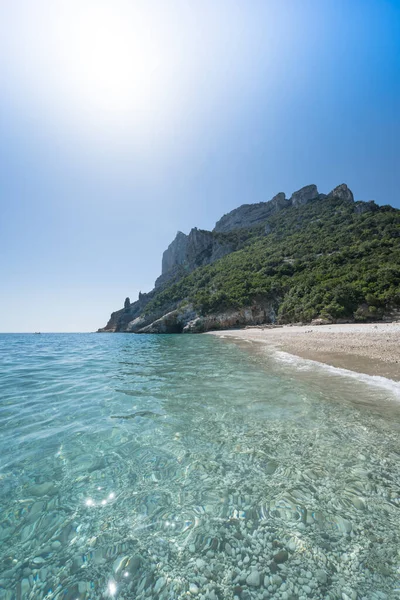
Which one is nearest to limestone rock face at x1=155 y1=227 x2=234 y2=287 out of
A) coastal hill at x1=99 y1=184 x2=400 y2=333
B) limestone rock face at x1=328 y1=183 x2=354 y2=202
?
coastal hill at x1=99 y1=184 x2=400 y2=333

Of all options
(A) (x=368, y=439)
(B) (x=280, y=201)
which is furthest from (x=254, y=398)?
(B) (x=280, y=201)

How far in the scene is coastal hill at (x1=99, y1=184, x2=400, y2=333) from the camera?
33.6 metres

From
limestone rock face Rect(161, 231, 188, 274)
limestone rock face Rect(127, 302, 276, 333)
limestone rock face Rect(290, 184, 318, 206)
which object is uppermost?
limestone rock face Rect(290, 184, 318, 206)

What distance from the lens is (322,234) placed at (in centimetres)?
6625

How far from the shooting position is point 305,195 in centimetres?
10756

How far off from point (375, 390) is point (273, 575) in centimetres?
731

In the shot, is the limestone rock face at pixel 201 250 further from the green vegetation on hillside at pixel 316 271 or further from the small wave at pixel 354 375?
the small wave at pixel 354 375

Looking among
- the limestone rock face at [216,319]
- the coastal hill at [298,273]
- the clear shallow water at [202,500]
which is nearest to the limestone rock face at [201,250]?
the coastal hill at [298,273]

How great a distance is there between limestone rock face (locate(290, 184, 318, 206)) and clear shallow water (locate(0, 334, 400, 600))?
12054 centimetres

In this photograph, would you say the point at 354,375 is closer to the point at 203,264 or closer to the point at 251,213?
the point at 203,264

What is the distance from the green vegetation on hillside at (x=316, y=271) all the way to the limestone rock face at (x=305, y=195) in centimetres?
1786

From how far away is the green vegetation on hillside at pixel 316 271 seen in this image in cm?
3303

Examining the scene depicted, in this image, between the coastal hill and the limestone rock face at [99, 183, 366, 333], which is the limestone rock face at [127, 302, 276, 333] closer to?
the limestone rock face at [99, 183, 366, 333]

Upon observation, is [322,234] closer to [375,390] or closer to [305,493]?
[375,390]
